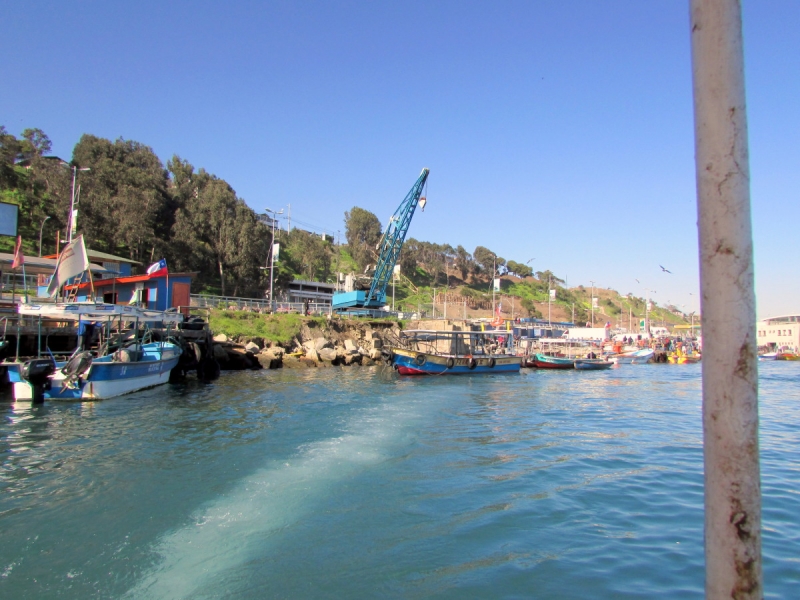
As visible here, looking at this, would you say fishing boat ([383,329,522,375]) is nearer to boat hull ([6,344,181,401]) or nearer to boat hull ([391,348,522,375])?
boat hull ([391,348,522,375])

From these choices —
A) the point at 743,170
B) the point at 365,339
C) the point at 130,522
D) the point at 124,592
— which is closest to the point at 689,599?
the point at 743,170

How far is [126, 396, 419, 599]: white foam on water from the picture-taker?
642 cm

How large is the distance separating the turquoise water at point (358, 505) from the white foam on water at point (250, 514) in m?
0.04

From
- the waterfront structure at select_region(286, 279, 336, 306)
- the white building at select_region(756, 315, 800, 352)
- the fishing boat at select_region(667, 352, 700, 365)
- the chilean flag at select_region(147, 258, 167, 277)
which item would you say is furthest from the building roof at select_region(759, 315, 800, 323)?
the chilean flag at select_region(147, 258, 167, 277)

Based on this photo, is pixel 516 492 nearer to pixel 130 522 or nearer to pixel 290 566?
pixel 290 566

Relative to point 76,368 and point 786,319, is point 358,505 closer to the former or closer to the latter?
point 76,368

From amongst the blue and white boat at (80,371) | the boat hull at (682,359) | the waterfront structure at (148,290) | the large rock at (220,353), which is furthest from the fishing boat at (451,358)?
the boat hull at (682,359)

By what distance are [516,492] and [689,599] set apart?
3.82 meters

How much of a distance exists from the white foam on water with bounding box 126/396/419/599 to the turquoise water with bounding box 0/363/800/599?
0.12 feet

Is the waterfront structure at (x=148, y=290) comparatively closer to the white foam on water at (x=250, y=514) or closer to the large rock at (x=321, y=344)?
the large rock at (x=321, y=344)

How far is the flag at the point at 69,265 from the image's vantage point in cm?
1997

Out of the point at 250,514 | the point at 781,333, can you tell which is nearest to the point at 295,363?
the point at 250,514

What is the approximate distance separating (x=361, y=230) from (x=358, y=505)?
8297 centimetres

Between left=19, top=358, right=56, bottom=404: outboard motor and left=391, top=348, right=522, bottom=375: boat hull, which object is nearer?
left=19, top=358, right=56, bottom=404: outboard motor
